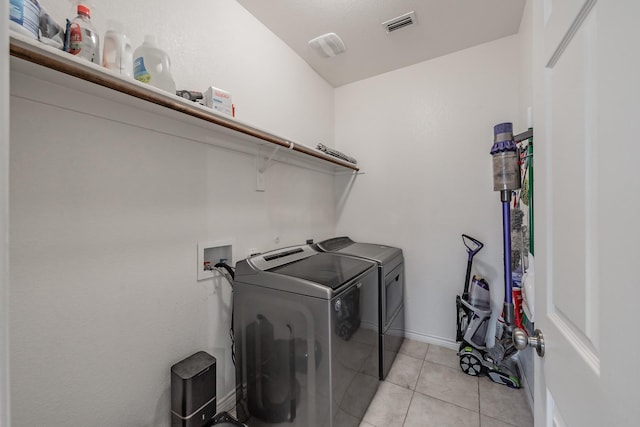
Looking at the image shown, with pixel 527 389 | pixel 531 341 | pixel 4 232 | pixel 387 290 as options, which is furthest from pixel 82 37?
pixel 527 389

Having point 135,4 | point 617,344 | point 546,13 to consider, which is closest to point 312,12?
point 135,4

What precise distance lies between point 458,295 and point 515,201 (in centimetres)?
86

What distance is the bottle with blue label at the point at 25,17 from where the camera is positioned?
638mm

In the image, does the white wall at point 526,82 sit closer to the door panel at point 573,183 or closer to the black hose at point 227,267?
the door panel at point 573,183

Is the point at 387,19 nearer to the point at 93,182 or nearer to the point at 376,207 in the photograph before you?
the point at 376,207

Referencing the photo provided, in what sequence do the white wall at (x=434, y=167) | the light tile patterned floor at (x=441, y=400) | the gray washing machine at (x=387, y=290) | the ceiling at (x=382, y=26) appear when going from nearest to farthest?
the light tile patterned floor at (x=441, y=400) < the ceiling at (x=382, y=26) < the gray washing machine at (x=387, y=290) < the white wall at (x=434, y=167)

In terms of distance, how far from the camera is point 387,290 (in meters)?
1.88

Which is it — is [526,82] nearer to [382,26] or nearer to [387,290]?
[382,26]

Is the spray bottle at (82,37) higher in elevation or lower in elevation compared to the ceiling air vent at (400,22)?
lower

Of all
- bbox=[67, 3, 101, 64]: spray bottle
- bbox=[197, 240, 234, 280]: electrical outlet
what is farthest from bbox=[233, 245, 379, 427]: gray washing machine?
bbox=[67, 3, 101, 64]: spray bottle

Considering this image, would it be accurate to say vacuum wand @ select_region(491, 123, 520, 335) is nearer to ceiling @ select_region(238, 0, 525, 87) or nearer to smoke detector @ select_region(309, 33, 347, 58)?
ceiling @ select_region(238, 0, 525, 87)

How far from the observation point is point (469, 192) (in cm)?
210

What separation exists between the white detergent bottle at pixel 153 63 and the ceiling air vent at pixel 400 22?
1.54m

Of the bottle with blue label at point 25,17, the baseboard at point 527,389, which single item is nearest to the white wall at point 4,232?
the bottle with blue label at point 25,17
